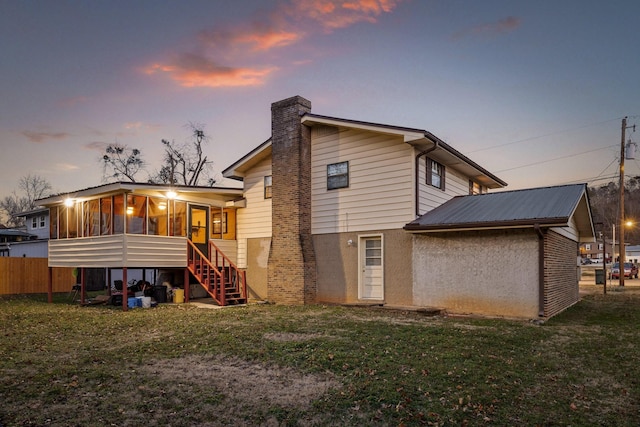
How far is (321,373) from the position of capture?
6141 mm

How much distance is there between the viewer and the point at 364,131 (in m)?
14.1

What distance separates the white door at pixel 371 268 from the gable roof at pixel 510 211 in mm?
1644

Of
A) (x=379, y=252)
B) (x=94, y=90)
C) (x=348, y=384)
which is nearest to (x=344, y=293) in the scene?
(x=379, y=252)

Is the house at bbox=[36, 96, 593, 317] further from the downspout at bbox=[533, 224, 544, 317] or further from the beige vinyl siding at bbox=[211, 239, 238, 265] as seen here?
the downspout at bbox=[533, 224, 544, 317]

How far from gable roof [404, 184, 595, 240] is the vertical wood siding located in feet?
2.36

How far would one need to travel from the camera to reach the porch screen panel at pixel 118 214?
45.5 feet

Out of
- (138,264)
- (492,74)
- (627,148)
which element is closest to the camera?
(138,264)

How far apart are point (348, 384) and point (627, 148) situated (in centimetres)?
2668

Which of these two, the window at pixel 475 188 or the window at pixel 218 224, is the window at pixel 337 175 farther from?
the window at pixel 475 188

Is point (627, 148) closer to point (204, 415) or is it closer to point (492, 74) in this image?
point (492, 74)

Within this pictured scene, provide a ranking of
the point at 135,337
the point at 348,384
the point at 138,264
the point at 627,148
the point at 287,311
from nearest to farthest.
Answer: the point at 348,384, the point at 135,337, the point at 287,311, the point at 138,264, the point at 627,148

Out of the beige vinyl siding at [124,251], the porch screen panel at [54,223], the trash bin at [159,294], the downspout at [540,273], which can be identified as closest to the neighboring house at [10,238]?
the porch screen panel at [54,223]

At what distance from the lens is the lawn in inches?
181

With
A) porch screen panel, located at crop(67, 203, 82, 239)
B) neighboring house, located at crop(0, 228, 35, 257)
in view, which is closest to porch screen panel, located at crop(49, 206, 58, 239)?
porch screen panel, located at crop(67, 203, 82, 239)
